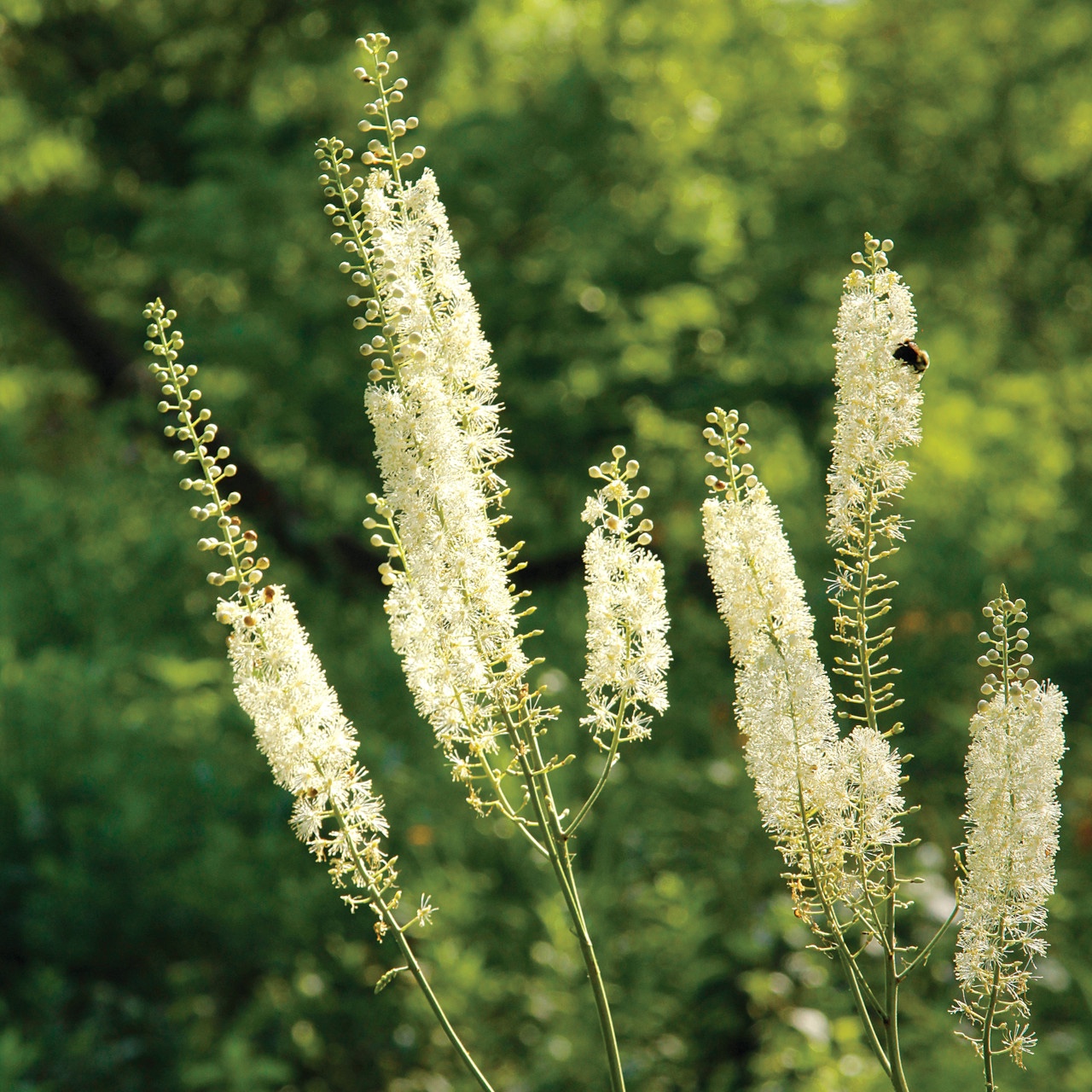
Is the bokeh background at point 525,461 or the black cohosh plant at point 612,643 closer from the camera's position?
the black cohosh plant at point 612,643

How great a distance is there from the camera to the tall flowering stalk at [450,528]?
49.9 inches

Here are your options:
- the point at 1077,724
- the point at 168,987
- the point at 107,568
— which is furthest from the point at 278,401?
the point at 1077,724

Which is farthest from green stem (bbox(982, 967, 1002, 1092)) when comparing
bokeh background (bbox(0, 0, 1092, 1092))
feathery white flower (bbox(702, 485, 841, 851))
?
bokeh background (bbox(0, 0, 1092, 1092))

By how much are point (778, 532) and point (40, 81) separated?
9.00 m

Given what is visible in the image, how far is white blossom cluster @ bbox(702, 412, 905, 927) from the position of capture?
1.27 metres

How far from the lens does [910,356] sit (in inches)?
51.4

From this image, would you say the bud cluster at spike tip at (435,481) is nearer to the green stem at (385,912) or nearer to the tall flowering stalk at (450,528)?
the tall flowering stalk at (450,528)

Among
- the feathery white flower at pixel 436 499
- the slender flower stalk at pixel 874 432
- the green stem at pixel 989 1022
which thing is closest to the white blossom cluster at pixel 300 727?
the feathery white flower at pixel 436 499

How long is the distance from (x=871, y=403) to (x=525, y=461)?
6513mm

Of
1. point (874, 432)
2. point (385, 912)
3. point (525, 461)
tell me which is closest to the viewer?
point (385, 912)

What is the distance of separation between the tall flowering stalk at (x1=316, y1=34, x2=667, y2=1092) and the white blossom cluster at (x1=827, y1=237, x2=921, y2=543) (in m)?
0.24

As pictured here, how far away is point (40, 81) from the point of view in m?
8.56

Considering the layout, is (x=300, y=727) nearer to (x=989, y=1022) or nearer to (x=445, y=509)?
(x=445, y=509)

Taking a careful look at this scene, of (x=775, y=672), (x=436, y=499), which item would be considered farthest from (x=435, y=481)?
(x=775, y=672)
